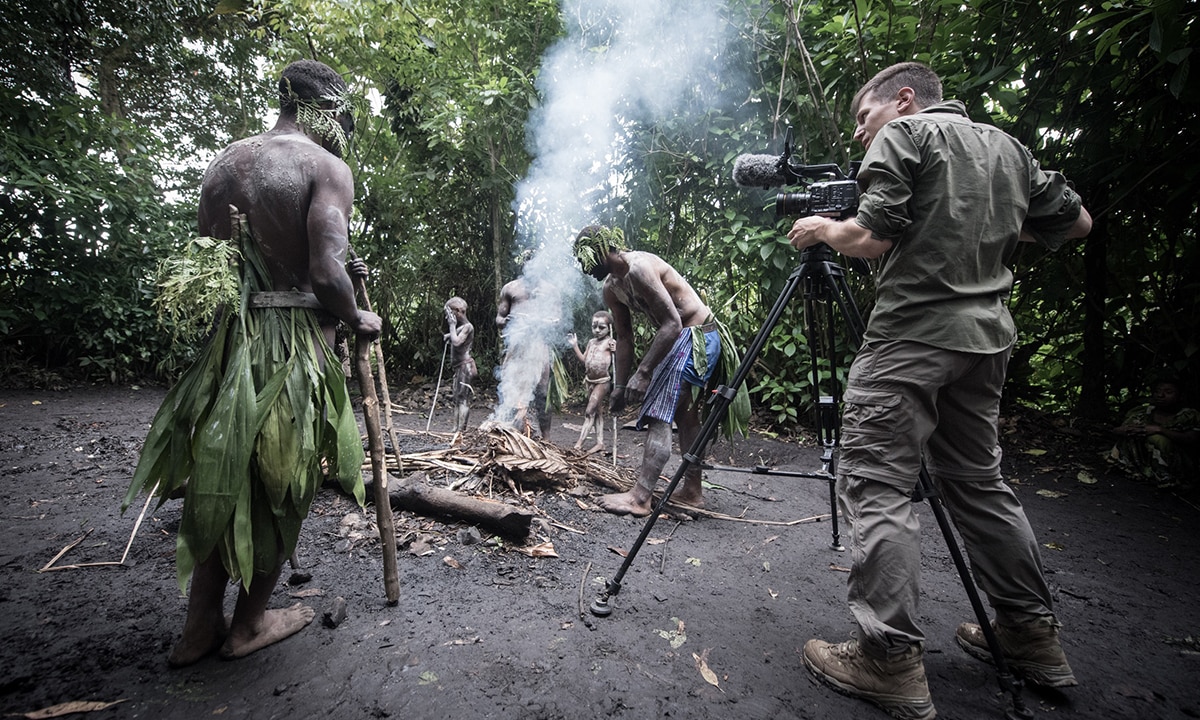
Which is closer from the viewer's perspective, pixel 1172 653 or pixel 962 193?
pixel 962 193

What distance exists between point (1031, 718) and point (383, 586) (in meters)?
2.47

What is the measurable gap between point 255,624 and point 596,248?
273 cm

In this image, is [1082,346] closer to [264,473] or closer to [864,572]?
[864,572]

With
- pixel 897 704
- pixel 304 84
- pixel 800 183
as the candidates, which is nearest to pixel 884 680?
pixel 897 704

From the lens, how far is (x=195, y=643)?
5.73 feet

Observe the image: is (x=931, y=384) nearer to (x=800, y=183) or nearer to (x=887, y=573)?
(x=887, y=573)

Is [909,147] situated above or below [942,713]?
above

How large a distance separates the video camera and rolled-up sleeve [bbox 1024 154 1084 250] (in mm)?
565

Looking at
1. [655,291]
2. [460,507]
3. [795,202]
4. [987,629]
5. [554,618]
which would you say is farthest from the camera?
[655,291]

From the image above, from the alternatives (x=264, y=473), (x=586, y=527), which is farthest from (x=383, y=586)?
(x=586, y=527)

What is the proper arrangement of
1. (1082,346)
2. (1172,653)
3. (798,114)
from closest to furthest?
(1172,653) < (1082,346) < (798,114)

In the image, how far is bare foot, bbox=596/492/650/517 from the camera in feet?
11.4

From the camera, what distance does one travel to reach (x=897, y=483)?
5.36 feet

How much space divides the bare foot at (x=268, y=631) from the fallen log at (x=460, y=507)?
0.85m
